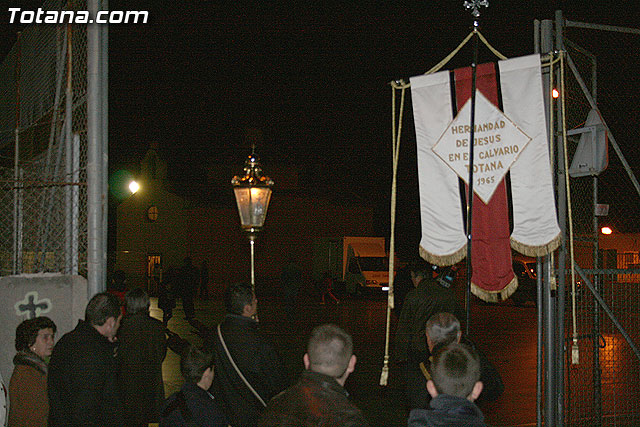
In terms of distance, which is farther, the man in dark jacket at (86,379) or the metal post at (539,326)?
the metal post at (539,326)

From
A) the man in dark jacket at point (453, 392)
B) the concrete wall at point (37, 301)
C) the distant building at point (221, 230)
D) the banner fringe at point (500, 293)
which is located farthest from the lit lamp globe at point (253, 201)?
the distant building at point (221, 230)

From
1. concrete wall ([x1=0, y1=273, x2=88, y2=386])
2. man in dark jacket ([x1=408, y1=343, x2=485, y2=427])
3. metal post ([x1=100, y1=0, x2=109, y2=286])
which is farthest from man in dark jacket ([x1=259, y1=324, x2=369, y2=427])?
concrete wall ([x1=0, y1=273, x2=88, y2=386])

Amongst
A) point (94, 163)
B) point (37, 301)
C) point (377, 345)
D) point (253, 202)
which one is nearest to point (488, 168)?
point (253, 202)

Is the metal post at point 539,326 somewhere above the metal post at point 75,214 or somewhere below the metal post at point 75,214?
below

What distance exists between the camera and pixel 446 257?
19.2 feet

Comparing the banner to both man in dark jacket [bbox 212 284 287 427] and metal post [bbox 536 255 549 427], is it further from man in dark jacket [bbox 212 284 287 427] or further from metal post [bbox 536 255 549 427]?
man in dark jacket [bbox 212 284 287 427]

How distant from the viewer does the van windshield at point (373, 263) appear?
30625mm

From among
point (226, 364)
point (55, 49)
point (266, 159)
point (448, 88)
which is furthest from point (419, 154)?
point (266, 159)

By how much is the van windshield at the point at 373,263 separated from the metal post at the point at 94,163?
82.1ft

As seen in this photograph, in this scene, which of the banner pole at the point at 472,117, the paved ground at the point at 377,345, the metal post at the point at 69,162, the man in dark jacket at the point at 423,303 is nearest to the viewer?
the banner pole at the point at 472,117

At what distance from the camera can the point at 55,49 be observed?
23.1ft

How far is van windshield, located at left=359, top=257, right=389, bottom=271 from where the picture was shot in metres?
30.6

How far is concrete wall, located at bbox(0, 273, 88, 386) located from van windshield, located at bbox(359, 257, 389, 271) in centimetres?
2482
